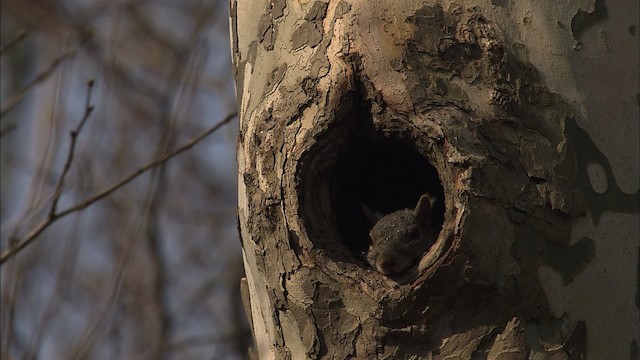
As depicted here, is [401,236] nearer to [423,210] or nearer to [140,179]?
[423,210]

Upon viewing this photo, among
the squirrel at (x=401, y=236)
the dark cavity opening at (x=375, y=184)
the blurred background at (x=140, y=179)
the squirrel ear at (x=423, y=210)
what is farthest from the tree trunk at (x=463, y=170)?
the blurred background at (x=140, y=179)

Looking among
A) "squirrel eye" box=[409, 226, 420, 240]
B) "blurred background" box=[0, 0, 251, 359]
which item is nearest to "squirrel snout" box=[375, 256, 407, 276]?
"squirrel eye" box=[409, 226, 420, 240]

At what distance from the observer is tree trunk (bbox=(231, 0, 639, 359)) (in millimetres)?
1465

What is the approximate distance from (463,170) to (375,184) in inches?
30.4

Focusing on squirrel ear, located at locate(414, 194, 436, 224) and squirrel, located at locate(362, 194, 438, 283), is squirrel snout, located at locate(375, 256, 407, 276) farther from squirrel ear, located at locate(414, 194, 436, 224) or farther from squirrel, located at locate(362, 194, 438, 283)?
squirrel ear, located at locate(414, 194, 436, 224)

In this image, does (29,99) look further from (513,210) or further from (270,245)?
(513,210)

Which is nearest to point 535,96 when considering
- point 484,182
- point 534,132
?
point 534,132

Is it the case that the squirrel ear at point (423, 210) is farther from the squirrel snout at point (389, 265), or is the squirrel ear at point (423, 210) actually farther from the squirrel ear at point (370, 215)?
the squirrel snout at point (389, 265)

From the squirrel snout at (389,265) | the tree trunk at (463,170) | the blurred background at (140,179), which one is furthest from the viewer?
the blurred background at (140,179)

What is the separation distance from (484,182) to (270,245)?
15.9 inches

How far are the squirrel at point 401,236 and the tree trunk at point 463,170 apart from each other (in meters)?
0.16

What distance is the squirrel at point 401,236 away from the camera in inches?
70.0

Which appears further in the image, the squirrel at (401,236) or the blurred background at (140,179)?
the blurred background at (140,179)

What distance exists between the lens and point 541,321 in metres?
1.46
